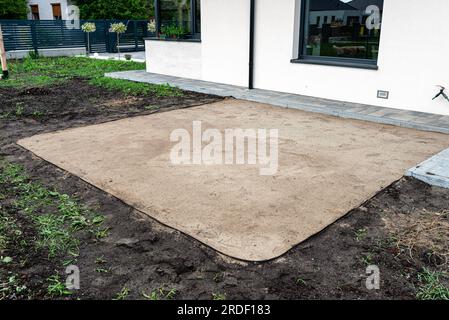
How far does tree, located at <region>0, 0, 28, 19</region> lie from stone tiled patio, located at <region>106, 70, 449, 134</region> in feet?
45.0

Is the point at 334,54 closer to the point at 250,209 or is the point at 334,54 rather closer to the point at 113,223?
the point at 250,209

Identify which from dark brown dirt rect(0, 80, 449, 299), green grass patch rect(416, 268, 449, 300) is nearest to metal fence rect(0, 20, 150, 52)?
dark brown dirt rect(0, 80, 449, 299)

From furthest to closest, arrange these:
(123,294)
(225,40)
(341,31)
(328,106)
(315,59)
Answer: (225,40)
(315,59)
(341,31)
(328,106)
(123,294)

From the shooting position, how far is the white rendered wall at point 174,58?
32.6ft

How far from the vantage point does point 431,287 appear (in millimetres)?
2420

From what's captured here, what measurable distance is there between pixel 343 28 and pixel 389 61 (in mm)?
1210

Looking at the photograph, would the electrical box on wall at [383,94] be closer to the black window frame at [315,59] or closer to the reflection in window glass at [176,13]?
the black window frame at [315,59]

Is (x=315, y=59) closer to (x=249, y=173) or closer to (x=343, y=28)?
(x=343, y=28)

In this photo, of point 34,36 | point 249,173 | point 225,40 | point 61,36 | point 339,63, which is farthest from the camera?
point 61,36

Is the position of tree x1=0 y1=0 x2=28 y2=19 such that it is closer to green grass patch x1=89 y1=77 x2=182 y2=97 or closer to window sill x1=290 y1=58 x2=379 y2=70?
green grass patch x1=89 y1=77 x2=182 y2=97

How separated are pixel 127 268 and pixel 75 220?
88 centimetres

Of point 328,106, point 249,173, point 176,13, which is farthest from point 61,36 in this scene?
point 249,173

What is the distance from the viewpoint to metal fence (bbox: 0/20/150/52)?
15289mm
